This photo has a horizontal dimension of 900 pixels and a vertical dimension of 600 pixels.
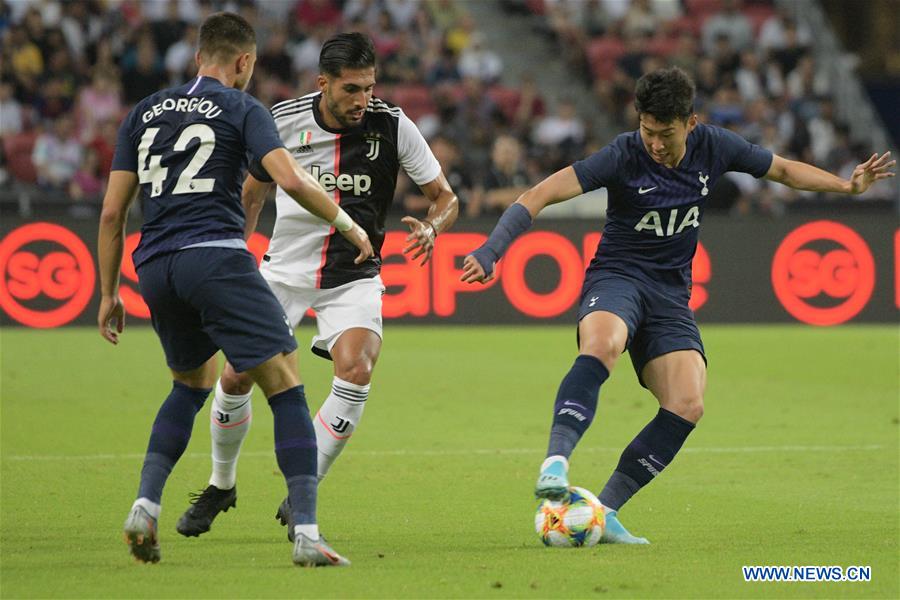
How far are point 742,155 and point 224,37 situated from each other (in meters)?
2.41

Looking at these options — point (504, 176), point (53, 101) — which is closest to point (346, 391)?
point (504, 176)

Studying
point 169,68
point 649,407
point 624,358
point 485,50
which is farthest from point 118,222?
point 485,50

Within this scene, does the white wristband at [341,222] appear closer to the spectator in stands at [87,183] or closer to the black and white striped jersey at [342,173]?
the black and white striped jersey at [342,173]

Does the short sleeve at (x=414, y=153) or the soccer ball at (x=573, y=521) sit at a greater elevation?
the short sleeve at (x=414, y=153)

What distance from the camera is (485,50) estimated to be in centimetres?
2334

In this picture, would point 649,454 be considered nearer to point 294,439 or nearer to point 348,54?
point 294,439

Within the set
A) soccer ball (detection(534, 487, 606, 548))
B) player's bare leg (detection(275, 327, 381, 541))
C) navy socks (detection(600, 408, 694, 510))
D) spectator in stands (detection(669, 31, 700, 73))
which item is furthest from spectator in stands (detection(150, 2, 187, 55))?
soccer ball (detection(534, 487, 606, 548))

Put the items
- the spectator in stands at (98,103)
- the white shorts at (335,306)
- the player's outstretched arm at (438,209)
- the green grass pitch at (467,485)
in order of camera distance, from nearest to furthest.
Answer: the green grass pitch at (467,485), the player's outstretched arm at (438,209), the white shorts at (335,306), the spectator in stands at (98,103)

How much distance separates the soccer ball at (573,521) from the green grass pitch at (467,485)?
0.27 feet

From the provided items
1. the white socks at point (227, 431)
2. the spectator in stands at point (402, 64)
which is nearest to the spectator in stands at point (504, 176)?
the spectator in stands at point (402, 64)

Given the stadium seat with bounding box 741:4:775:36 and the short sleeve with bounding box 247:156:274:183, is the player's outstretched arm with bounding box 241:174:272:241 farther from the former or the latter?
the stadium seat with bounding box 741:4:775:36

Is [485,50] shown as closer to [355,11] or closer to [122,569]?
[355,11]

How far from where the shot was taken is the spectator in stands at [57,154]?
58.9ft

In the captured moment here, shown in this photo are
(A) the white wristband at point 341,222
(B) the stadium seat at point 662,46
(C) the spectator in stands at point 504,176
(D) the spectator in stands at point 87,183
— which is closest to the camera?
(A) the white wristband at point 341,222
